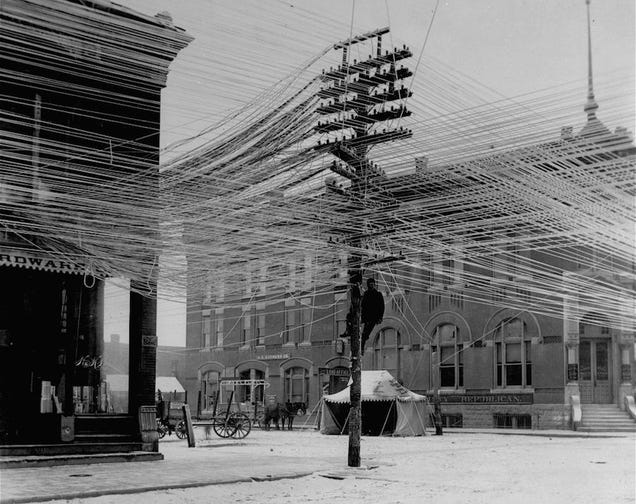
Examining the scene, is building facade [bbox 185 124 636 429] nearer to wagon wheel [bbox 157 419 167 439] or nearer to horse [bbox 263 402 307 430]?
horse [bbox 263 402 307 430]

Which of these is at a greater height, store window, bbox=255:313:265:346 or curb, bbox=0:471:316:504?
store window, bbox=255:313:265:346

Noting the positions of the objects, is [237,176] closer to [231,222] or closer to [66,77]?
[231,222]

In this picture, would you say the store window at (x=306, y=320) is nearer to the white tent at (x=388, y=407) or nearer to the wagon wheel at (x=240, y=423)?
the white tent at (x=388, y=407)

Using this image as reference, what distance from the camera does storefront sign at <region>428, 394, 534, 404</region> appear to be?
1412 inches

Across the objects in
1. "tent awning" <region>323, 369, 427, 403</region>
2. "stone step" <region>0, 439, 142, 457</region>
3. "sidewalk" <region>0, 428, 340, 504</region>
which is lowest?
"sidewalk" <region>0, 428, 340, 504</region>

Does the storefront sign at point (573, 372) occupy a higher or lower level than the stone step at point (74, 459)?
higher

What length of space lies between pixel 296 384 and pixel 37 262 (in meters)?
30.1

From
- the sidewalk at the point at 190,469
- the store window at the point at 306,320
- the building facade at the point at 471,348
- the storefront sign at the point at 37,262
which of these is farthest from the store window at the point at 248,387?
the storefront sign at the point at 37,262

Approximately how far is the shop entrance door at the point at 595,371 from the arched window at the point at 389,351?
9261mm

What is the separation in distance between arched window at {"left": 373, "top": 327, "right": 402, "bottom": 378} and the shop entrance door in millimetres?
9261

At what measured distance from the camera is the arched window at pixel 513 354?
36.1 metres

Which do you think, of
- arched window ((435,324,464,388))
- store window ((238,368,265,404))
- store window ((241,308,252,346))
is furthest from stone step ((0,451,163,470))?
store window ((241,308,252,346))

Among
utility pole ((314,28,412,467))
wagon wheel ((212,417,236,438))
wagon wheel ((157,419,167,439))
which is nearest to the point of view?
utility pole ((314,28,412,467))

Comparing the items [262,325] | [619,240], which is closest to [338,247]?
[619,240]
